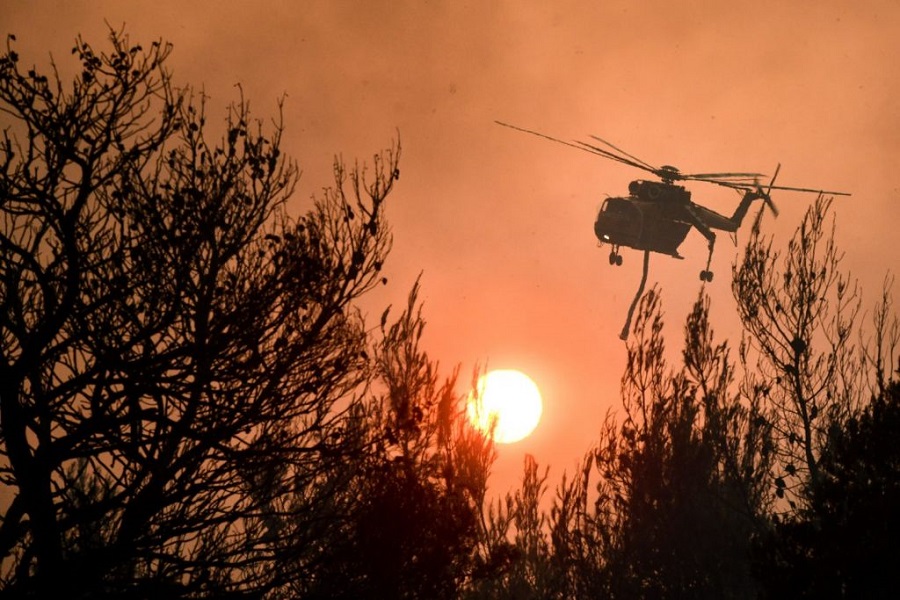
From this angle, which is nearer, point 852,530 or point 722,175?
point 852,530

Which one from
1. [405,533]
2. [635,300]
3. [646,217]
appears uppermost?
[646,217]

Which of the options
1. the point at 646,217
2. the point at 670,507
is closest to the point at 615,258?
the point at 646,217

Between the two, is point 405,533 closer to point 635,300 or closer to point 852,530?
point 852,530

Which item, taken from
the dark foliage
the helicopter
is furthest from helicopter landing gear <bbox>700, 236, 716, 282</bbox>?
the dark foliage

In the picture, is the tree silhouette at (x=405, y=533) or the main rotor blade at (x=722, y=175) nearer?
the tree silhouette at (x=405, y=533)

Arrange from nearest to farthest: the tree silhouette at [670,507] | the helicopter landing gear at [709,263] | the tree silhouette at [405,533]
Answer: the tree silhouette at [405,533] < the tree silhouette at [670,507] < the helicopter landing gear at [709,263]

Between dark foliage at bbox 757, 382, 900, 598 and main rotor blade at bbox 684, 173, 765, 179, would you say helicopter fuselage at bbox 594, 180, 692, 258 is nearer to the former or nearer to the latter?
main rotor blade at bbox 684, 173, 765, 179

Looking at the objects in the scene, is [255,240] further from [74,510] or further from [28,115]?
[74,510]

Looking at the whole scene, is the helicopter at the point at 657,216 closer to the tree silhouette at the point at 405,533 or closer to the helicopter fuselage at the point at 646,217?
the helicopter fuselage at the point at 646,217

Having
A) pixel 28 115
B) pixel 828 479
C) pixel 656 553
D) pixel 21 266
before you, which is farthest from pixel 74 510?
pixel 656 553

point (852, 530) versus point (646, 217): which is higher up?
point (646, 217)

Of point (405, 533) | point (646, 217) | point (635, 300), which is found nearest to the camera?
point (405, 533)

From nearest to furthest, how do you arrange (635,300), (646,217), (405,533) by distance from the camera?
1. (405,533)
2. (635,300)
3. (646,217)

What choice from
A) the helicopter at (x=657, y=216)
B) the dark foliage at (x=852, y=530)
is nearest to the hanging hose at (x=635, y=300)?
the helicopter at (x=657, y=216)
